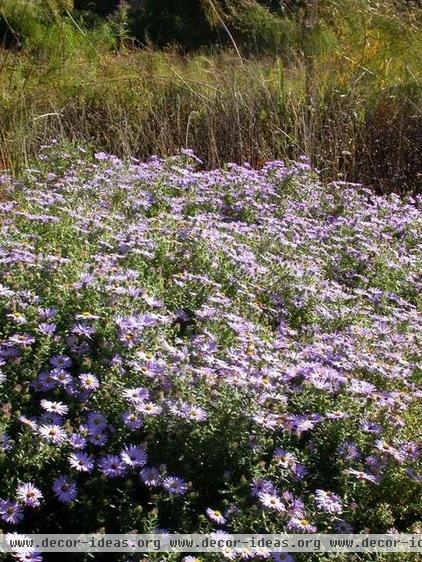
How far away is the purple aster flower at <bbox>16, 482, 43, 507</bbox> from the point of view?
209 cm

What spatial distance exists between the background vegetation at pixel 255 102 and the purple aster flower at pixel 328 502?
381 centimetres

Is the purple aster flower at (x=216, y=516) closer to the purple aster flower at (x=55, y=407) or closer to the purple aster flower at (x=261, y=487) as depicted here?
the purple aster flower at (x=261, y=487)

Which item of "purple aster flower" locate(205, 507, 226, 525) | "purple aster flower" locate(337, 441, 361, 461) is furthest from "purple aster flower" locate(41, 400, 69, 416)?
"purple aster flower" locate(337, 441, 361, 461)

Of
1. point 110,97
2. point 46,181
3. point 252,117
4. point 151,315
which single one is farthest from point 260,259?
point 110,97

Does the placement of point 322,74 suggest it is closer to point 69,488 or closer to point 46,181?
point 46,181

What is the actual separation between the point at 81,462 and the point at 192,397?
15.0 inches

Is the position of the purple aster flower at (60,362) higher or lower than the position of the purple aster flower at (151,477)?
higher

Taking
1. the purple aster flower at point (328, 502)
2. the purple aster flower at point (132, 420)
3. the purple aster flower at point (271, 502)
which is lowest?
the purple aster flower at point (328, 502)

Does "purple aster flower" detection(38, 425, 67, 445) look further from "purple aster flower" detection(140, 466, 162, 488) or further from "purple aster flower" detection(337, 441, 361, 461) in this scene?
"purple aster flower" detection(337, 441, 361, 461)

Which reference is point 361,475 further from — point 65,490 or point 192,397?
point 65,490

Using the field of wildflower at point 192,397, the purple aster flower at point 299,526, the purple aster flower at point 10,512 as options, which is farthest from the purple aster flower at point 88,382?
the purple aster flower at point 299,526

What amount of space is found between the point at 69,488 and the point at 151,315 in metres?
0.67

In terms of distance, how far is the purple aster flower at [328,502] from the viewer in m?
2.20

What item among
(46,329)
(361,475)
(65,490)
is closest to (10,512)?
(65,490)
